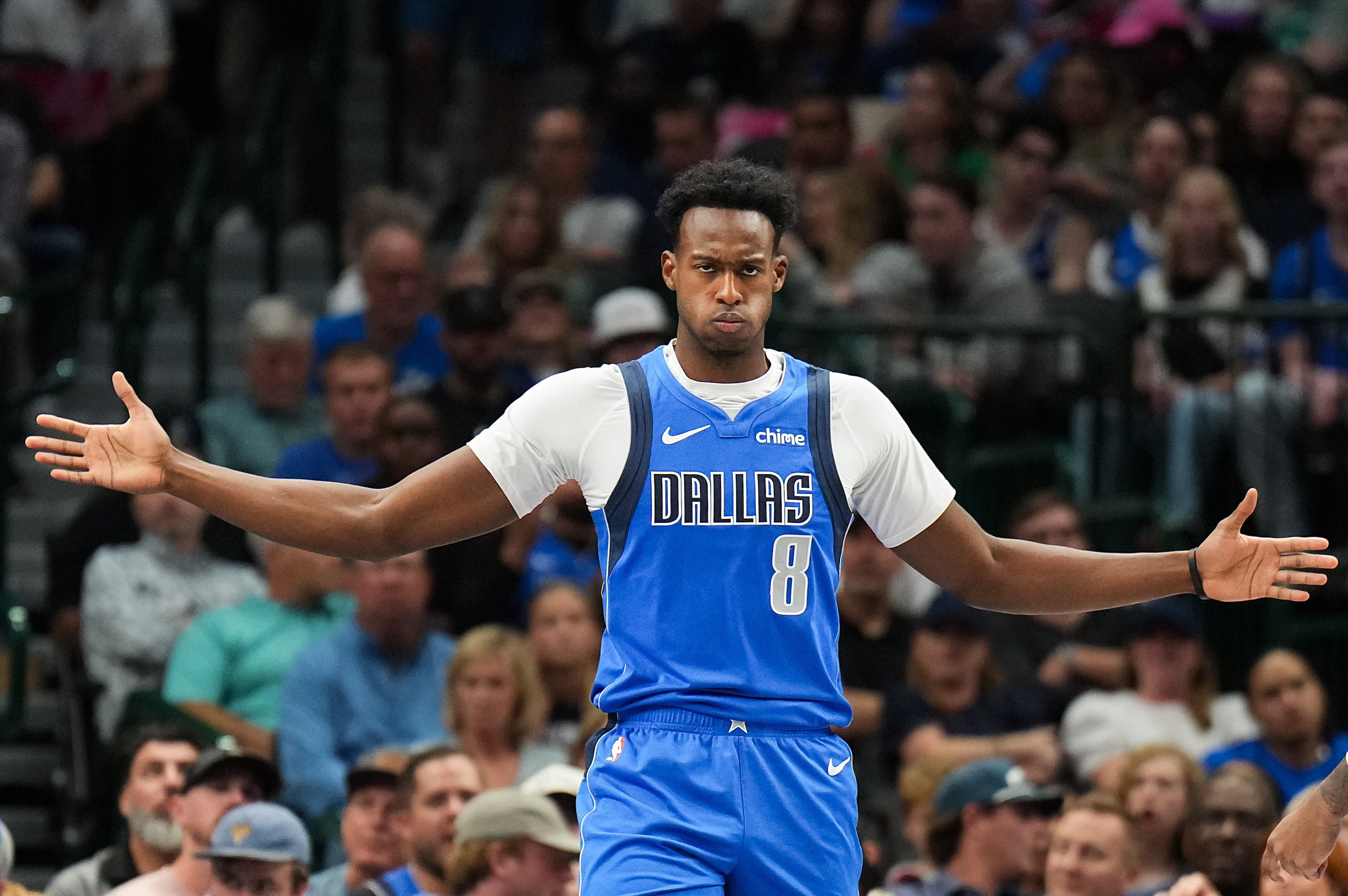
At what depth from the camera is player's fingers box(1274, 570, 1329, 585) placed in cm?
478

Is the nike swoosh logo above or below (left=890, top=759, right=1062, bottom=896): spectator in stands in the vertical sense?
above

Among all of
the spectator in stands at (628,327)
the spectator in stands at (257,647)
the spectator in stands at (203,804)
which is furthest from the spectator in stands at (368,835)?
the spectator in stands at (628,327)

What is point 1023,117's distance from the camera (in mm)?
12164

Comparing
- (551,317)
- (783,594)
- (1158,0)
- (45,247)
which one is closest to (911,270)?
(551,317)

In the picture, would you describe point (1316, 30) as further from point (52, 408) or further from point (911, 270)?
point (52, 408)

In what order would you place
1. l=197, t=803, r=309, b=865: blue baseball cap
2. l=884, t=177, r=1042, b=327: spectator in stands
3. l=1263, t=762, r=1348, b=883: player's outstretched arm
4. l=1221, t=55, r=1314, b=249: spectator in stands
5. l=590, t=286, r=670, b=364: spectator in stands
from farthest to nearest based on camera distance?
l=1221, t=55, r=1314, b=249: spectator in stands, l=884, t=177, r=1042, b=327: spectator in stands, l=590, t=286, r=670, b=364: spectator in stands, l=197, t=803, r=309, b=865: blue baseball cap, l=1263, t=762, r=1348, b=883: player's outstretched arm

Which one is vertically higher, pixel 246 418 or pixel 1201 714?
pixel 246 418

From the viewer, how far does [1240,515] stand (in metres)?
4.83

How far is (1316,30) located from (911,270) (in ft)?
11.0

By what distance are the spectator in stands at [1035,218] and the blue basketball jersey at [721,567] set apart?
681cm

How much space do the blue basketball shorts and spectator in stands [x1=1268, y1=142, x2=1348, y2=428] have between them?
18.9 ft

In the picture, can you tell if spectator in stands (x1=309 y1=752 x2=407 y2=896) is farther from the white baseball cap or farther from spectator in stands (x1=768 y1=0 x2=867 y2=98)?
spectator in stands (x1=768 y1=0 x2=867 y2=98)

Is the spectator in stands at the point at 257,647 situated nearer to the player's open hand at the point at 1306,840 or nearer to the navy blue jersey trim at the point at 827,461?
the navy blue jersey trim at the point at 827,461

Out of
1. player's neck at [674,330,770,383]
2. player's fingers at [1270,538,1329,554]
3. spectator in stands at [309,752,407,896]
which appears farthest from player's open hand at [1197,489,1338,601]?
spectator in stands at [309,752,407,896]
